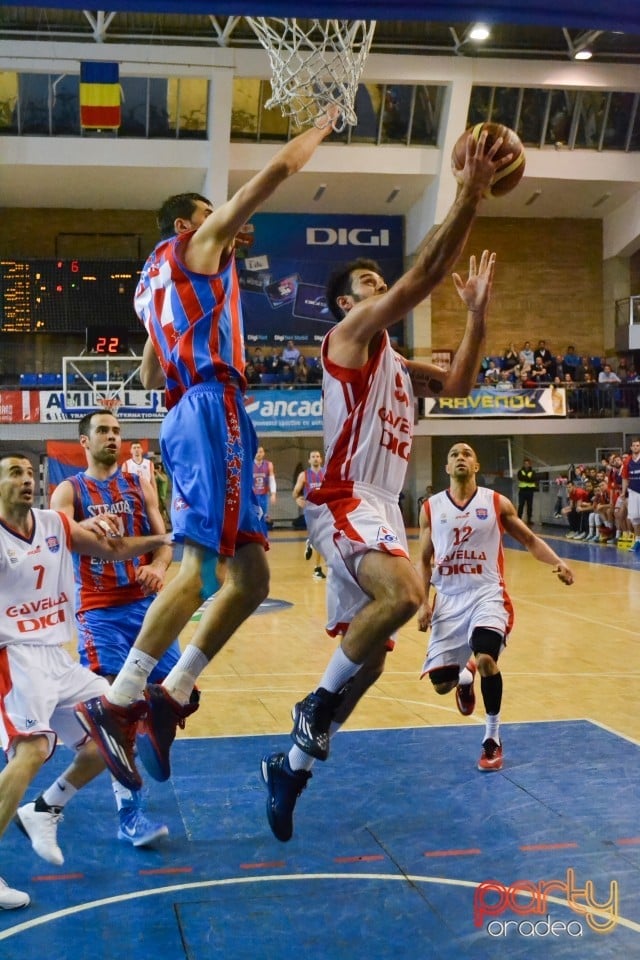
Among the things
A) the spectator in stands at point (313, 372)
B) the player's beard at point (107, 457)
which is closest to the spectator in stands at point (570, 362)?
the spectator in stands at point (313, 372)

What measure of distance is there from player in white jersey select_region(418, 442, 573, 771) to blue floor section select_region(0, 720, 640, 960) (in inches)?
24.9

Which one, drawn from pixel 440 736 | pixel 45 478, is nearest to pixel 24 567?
pixel 440 736

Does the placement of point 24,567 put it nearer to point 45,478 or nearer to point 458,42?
point 45,478

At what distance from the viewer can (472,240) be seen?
100 feet

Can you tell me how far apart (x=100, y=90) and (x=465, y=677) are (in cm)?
2041

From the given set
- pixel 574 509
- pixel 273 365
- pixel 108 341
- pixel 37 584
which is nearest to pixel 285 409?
pixel 273 365

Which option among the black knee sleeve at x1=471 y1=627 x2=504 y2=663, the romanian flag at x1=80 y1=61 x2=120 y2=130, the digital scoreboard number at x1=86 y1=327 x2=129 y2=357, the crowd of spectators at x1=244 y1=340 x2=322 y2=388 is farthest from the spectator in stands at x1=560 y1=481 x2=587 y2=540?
the black knee sleeve at x1=471 y1=627 x2=504 y2=663

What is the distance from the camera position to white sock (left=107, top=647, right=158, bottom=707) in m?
3.88

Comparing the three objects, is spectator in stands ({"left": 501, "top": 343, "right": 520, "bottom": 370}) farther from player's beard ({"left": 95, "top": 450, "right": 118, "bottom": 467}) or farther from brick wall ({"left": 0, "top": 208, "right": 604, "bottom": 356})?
player's beard ({"left": 95, "top": 450, "right": 118, "bottom": 467})

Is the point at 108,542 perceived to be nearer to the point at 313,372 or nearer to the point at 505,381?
the point at 313,372

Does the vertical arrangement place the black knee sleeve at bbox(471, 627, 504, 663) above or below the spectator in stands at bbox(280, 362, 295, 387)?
below

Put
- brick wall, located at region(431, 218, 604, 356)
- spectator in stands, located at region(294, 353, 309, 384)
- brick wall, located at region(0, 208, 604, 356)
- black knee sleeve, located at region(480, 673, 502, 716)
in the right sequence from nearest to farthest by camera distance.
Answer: black knee sleeve, located at region(480, 673, 502, 716), spectator in stands, located at region(294, 353, 309, 384), brick wall, located at region(0, 208, 604, 356), brick wall, located at region(431, 218, 604, 356)

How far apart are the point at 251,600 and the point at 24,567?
1347mm

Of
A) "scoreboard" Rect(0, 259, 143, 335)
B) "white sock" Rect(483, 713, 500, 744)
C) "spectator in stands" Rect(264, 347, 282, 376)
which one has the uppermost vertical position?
"scoreboard" Rect(0, 259, 143, 335)
